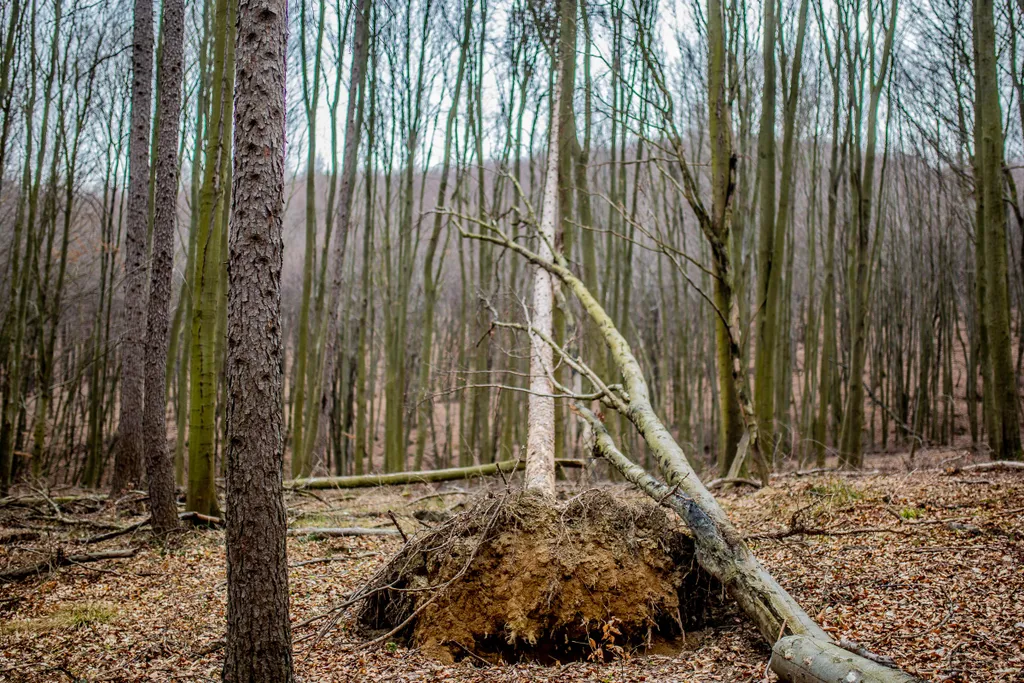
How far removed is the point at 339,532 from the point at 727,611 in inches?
158

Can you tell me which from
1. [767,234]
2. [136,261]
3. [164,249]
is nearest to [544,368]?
[767,234]

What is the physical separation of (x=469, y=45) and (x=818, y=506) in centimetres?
1101

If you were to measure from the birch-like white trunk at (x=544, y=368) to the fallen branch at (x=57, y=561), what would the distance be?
3.79 meters

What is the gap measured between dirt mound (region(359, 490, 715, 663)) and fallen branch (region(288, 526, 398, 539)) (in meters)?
2.28

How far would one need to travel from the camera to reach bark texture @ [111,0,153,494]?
784 cm

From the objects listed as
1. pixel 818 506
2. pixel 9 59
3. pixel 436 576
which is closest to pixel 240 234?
pixel 436 576

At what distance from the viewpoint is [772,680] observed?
10.5ft

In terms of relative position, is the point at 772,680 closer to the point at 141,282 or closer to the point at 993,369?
the point at 993,369

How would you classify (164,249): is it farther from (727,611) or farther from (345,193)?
(727,611)

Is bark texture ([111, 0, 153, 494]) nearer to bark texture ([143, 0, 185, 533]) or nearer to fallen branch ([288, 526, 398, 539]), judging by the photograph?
bark texture ([143, 0, 185, 533])

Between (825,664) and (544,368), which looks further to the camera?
(544,368)

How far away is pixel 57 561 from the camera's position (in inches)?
215

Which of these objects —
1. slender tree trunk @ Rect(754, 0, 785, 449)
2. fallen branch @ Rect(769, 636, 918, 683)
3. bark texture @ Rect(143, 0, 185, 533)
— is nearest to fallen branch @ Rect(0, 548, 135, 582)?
bark texture @ Rect(143, 0, 185, 533)

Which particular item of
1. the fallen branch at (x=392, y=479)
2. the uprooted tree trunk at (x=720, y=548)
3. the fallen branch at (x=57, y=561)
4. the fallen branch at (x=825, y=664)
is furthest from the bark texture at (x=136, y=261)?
the fallen branch at (x=825, y=664)
